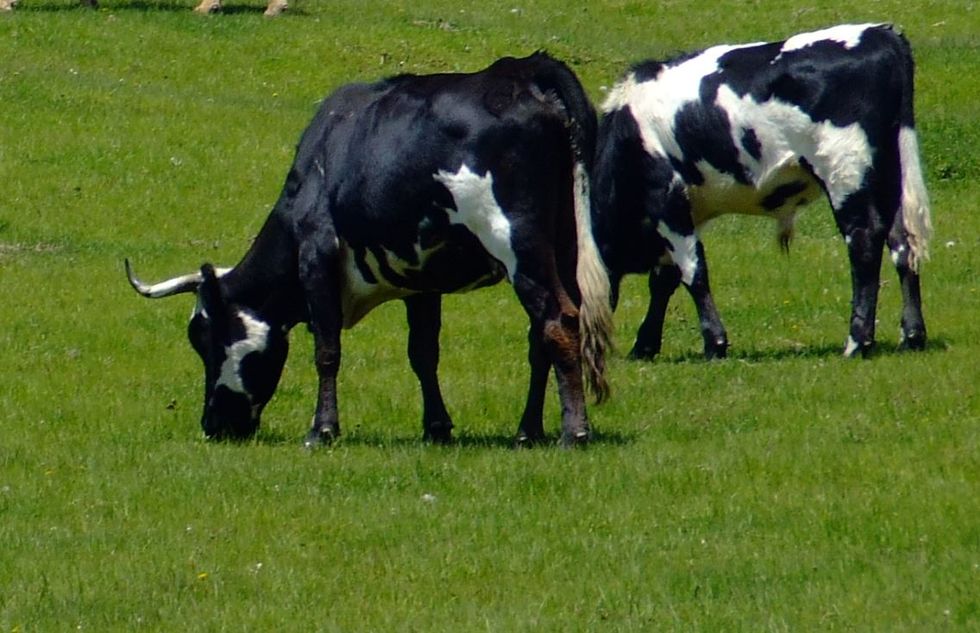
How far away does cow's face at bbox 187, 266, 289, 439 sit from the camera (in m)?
13.2

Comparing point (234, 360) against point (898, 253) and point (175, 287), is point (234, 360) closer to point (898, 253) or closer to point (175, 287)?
point (175, 287)

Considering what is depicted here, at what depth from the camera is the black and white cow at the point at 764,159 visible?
14.8m

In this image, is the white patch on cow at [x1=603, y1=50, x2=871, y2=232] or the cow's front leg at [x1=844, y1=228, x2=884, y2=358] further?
the white patch on cow at [x1=603, y1=50, x2=871, y2=232]

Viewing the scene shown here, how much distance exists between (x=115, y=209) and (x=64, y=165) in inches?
72.0

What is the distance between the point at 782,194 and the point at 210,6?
863 inches

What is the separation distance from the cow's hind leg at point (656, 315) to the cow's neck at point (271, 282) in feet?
12.0

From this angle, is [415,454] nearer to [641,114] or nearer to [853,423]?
[853,423]

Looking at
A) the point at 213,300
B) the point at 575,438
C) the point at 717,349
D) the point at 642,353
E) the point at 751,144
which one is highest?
the point at 751,144

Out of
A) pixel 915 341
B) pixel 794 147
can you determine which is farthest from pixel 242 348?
pixel 915 341

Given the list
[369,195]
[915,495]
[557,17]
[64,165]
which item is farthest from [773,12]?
[915,495]

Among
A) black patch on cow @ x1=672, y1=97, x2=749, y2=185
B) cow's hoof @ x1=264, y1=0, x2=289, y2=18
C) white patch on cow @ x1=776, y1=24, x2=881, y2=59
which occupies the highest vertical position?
white patch on cow @ x1=776, y1=24, x2=881, y2=59

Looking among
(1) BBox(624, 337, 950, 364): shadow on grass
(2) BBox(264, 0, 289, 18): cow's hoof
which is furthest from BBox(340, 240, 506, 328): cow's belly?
(2) BBox(264, 0, 289, 18): cow's hoof

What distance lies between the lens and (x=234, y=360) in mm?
13227

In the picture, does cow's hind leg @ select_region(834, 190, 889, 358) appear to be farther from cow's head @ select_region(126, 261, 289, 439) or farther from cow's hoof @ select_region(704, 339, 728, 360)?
cow's head @ select_region(126, 261, 289, 439)
